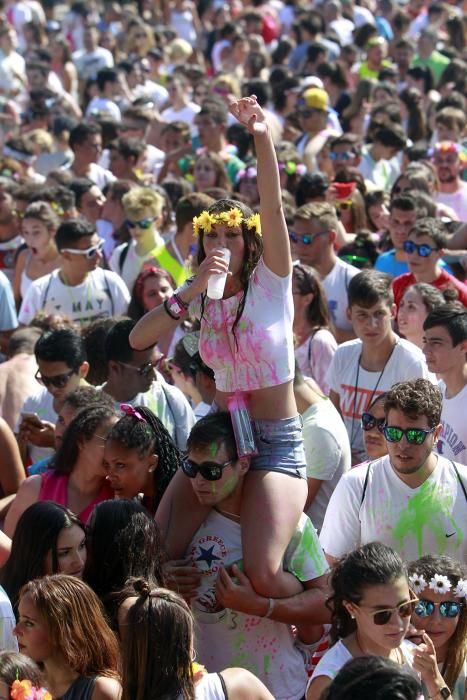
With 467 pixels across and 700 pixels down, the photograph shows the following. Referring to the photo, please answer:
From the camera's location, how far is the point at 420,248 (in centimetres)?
748

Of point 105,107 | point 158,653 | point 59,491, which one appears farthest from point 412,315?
point 105,107

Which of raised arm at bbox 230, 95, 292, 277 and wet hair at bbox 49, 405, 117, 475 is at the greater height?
raised arm at bbox 230, 95, 292, 277

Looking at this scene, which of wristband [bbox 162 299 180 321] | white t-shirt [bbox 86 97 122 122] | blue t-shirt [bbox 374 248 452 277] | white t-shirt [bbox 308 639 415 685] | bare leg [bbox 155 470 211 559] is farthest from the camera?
white t-shirt [bbox 86 97 122 122]

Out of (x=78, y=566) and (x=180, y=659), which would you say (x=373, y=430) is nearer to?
(x=78, y=566)

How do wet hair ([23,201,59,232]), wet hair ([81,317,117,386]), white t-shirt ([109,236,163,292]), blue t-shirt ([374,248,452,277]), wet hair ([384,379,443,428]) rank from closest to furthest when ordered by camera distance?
wet hair ([384,379,443,428]), wet hair ([81,317,117,386]), blue t-shirt ([374,248,452,277]), wet hair ([23,201,59,232]), white t-shirt ([109,236,163,292])

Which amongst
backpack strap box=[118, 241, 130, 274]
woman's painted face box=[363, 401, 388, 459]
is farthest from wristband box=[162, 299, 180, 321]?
backpack strap box=[118, 241, 130, 274]

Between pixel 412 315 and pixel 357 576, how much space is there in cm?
298

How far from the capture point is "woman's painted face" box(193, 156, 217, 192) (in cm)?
1029

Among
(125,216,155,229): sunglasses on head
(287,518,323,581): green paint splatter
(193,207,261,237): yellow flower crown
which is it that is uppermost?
(193,207,261,237): yellow flower crown

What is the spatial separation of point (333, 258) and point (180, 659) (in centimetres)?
464

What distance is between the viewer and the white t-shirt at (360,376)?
6281mm

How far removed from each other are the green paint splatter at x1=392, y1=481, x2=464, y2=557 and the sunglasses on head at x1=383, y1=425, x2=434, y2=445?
174 mm

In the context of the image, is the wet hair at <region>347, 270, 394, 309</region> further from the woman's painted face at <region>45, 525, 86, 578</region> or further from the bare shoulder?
the bare shoulder

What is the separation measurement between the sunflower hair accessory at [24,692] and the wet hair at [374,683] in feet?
2.47
